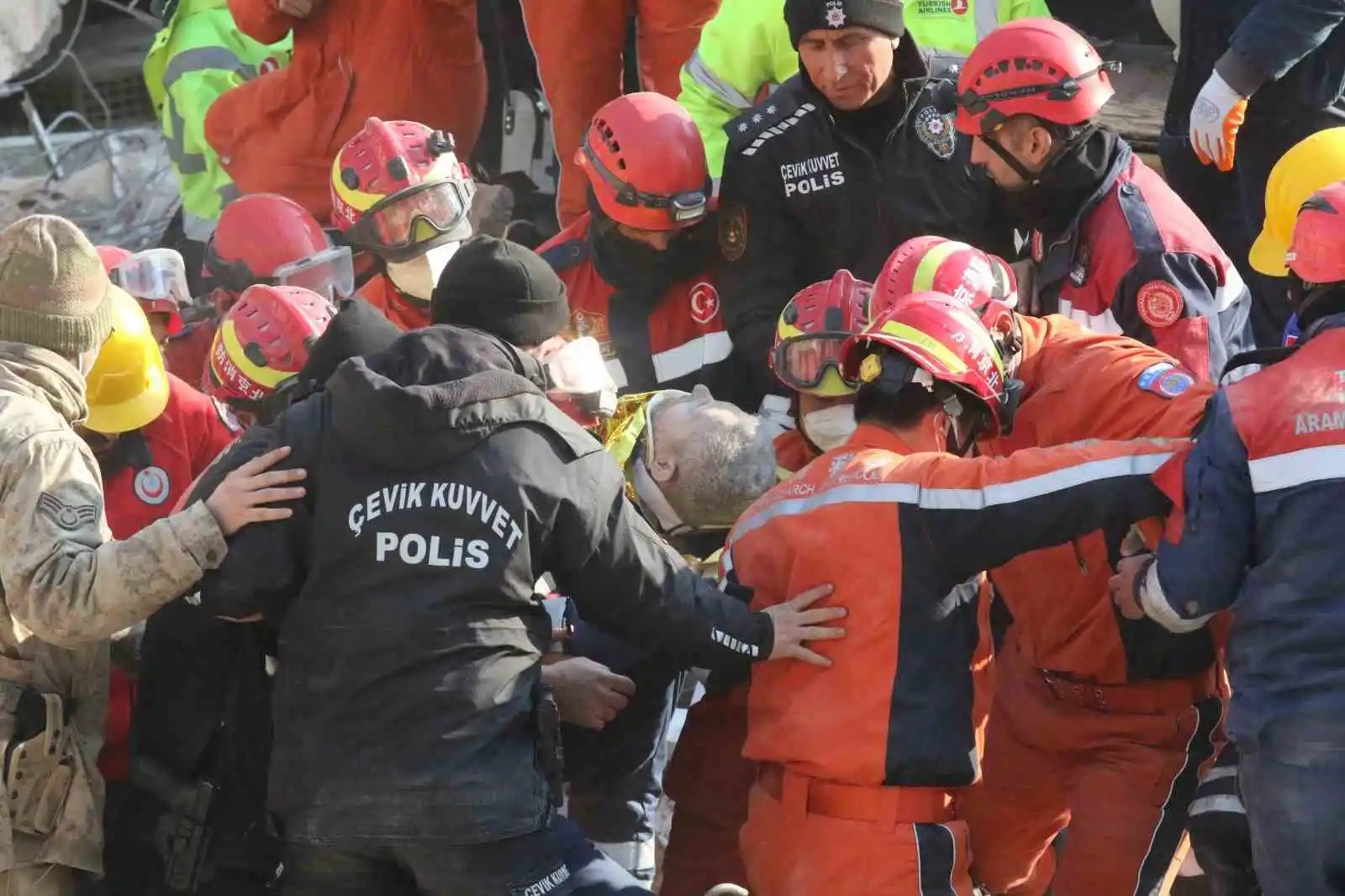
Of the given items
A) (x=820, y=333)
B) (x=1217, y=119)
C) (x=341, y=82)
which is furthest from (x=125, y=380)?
(x=1217, y=119)

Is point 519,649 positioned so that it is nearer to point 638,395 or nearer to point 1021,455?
point 1021,455

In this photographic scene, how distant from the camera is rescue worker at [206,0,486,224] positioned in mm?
8125

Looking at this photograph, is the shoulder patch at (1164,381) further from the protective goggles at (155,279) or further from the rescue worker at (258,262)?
the protective goggles at (155,279)

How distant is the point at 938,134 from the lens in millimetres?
6160

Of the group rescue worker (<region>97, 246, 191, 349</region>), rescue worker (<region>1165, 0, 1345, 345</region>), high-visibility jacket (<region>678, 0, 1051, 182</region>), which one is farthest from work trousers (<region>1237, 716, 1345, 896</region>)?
rescue worker (<region>97, 246, 191, 349</region>)

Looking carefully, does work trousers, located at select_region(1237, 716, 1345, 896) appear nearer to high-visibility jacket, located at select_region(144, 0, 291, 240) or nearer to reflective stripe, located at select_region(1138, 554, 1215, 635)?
reflective stripe, located at select_region(1138, 554, 1215, 635)

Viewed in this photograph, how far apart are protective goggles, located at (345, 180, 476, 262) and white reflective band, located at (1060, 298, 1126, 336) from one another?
7.94 feet

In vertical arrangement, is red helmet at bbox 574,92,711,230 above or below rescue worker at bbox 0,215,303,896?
below

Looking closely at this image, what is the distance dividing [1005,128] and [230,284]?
329cm

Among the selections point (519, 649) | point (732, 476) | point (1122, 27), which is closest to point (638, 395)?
point (732, 476)

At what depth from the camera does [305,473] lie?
3.86m

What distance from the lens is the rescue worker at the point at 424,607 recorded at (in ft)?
12.4

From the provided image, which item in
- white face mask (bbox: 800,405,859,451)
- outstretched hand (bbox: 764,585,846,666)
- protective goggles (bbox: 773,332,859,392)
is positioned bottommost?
white face mask (bbox: 800,405,859,451)

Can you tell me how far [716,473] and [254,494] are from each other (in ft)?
4.26
